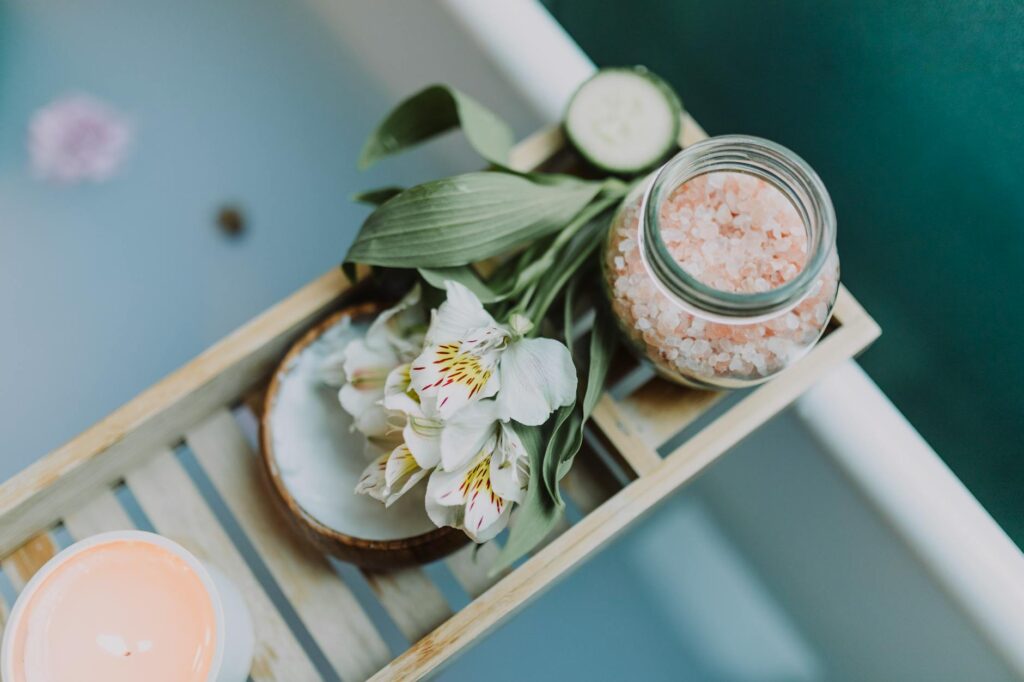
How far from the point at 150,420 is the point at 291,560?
126mm

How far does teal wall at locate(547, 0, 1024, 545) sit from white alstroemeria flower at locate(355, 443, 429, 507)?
0.43 meters

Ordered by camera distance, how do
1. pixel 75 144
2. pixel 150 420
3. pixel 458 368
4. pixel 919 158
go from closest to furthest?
1. pixel 458 368
2. pixel 150 420
3. pixel 919 158
4. pixel 75 144

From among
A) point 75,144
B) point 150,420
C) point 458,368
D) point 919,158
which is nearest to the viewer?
point 458,368

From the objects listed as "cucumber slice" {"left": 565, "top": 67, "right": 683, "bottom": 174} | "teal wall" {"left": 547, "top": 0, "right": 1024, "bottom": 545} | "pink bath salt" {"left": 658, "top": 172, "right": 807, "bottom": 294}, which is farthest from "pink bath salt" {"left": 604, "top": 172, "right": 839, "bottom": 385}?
"teal wall" {"left": 547, "top": 0, "right": 1024, "bottom": 545}

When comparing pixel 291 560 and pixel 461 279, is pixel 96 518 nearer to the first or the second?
pixel 291 560

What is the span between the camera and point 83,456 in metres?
0.51

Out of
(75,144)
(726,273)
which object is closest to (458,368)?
(726,273)

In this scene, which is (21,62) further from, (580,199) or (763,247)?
(763,247)

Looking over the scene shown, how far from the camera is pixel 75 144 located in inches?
35.5

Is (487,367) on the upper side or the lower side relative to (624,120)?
lower

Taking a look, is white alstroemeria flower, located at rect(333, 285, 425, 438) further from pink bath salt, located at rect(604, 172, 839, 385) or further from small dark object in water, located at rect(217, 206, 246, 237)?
small dark object in water, located at rect(217, 206, 246, 237)

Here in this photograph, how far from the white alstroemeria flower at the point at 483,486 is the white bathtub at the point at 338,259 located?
23cm

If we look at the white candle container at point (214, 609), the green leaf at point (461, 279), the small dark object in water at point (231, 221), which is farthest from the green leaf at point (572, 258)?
the small dark object in water at point (231, 221)

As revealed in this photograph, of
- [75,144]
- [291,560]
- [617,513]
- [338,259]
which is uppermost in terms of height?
[75,144]
